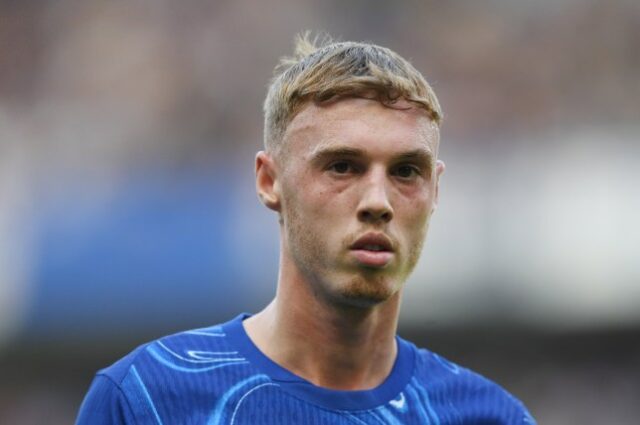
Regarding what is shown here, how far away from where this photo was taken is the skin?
359 cm

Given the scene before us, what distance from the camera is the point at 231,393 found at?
3.70 meters

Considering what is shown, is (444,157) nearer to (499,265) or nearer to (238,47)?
A: (499,265)

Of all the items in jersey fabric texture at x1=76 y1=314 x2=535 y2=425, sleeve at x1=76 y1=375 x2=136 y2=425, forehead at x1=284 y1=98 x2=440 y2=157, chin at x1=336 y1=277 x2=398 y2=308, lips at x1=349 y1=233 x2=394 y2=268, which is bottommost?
sleeve at x1=76 y1=375 x2=136 y2=425

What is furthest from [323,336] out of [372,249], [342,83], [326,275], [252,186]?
[252,186]

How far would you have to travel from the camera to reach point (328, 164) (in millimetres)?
3639

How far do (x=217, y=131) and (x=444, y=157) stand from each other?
2.05 meters

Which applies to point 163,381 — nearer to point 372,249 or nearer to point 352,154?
point 372,249

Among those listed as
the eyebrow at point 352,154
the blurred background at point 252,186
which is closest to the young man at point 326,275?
the eyebrow at point 352,154

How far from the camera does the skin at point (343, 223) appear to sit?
359 centimetres

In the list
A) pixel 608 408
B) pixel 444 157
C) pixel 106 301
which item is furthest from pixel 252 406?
pixel 608 408

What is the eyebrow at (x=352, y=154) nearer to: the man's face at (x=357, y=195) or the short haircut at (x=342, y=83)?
the man's face at (x=357, y=195)

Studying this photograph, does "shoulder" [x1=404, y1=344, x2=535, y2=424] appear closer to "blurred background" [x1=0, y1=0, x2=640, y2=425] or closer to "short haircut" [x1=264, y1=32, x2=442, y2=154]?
"short haircut" [x1=264, y1=32, x2=442, y2=154]

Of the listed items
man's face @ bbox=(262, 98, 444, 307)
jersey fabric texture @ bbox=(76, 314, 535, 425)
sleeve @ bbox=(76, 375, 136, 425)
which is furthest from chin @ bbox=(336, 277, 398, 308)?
sleeve @ bbox=(76, 375, 136, 425)

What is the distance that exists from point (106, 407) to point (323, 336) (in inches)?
26.8
